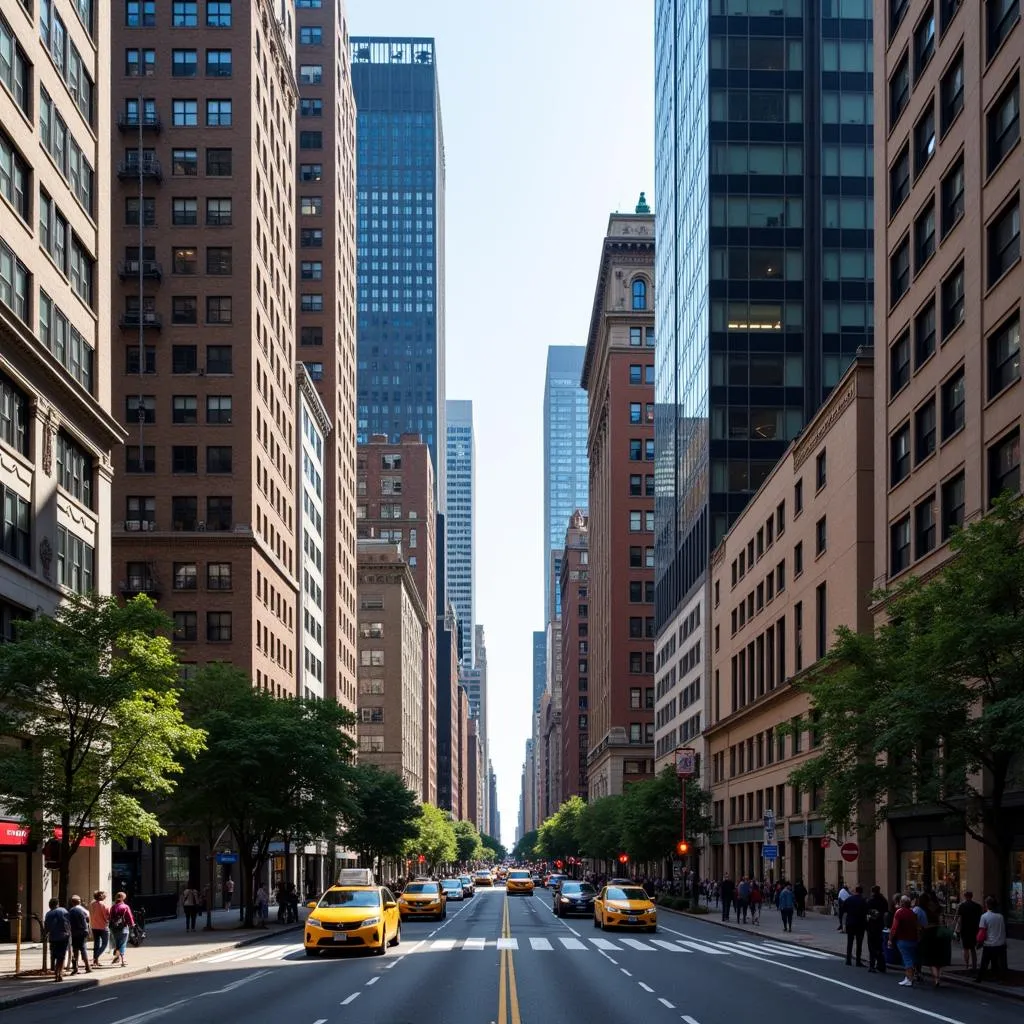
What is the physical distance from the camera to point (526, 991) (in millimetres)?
26344

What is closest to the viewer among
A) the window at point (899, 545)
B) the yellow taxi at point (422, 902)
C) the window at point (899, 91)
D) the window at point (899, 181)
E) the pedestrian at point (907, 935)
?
the pedestrian at point (907, 935)

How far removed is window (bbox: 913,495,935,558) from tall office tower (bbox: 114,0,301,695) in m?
39.6

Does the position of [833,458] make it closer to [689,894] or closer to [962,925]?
Result: [689,894]

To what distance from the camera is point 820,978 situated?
30141mm

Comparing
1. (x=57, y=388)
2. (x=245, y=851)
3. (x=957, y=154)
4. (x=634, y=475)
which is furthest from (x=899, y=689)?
(x=634, y=475)

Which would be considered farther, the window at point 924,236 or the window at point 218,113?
the window at point 218,113

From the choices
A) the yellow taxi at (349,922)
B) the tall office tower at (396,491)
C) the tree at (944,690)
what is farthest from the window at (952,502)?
the tall office tower at (396,491)

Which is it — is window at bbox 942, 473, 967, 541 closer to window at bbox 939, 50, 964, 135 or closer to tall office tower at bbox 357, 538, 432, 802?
window at bbox 939, 50, 964, 135

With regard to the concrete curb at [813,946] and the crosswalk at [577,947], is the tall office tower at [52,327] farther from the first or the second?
the concrete curb at [813,946]

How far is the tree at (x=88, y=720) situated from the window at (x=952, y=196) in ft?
94.8

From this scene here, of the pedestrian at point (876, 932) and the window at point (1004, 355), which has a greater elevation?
the window at point (1004, 355)

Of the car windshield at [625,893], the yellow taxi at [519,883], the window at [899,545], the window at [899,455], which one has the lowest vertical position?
the yellow taxi at [519,883]

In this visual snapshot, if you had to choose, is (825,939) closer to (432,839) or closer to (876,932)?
(876,932)

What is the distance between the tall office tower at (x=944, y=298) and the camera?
41.4 m
